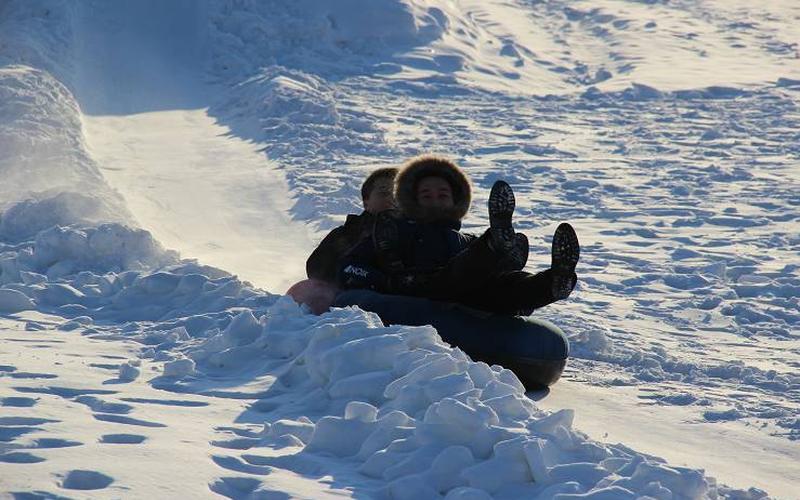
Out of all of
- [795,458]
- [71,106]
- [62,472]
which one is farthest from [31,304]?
[71,106]

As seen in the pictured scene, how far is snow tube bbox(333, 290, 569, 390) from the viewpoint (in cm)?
511

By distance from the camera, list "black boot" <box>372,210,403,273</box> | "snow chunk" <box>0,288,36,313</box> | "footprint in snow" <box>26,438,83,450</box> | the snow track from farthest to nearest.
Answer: the snow track
"snow chunk" <box>0,288,36,313</box>
"black boot" <box>372,210,403,273</box>
"footprint in snow" <box>26,438,83,450</box>

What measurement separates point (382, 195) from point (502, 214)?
5.47 ft

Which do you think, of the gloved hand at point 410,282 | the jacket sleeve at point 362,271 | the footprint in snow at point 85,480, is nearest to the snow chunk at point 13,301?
the jacket sleeve at point 362,271

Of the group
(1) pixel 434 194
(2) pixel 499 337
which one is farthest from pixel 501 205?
(1) pixel 434 194

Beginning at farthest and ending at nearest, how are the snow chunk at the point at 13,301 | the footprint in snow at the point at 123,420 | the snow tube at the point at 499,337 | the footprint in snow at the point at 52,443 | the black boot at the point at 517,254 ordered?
1. the snow chunk at the point at 13,301
2. the snow tube at the point at 499,337
3. the black boot at the point at 517,254
4. the footprint in snow at the point at 123,420
5. the footprint in snow at the point at 52,443

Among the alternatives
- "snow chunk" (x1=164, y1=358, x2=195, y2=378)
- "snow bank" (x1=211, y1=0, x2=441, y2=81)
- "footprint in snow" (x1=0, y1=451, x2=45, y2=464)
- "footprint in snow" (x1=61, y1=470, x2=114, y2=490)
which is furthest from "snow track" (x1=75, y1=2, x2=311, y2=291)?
"footprint in snow" (x1=61, y1=470, x2=114, y2=490)

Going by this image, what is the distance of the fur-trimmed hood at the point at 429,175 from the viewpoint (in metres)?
5.75

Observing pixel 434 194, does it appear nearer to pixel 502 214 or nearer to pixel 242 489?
Result: pixel 502 214

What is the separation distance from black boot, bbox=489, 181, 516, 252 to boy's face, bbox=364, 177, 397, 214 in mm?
1542

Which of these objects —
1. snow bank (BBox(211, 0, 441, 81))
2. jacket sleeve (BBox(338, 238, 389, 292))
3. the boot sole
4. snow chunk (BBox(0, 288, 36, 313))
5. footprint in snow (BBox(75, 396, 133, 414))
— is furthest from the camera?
snow bank (BBox(211, 0, 441, 81))

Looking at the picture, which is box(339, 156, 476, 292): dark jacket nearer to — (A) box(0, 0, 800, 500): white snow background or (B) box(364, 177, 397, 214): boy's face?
(B) box(364, 177, 397, 214): boy's face

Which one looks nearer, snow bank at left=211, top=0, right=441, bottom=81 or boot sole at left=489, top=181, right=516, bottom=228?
boot sole at left=489, top=181, right=516, bottom=228

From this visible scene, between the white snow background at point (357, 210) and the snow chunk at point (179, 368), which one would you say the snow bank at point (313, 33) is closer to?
the white snow background at point (357, 210)
